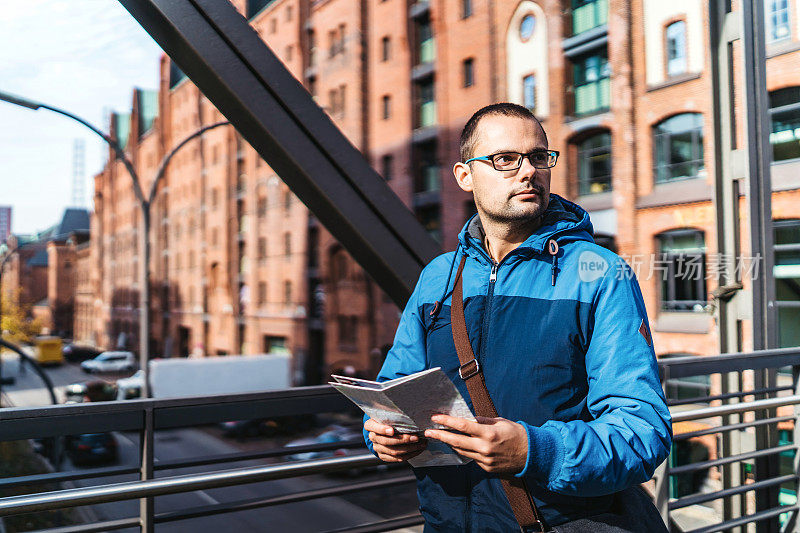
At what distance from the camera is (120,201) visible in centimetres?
6744

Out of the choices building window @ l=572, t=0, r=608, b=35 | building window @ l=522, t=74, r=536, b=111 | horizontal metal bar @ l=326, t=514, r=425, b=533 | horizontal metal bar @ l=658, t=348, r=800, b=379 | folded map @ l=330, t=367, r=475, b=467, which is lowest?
horizontal metal bar @ l=326, t=514, r=425, b=533

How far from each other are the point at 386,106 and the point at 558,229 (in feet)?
96.7

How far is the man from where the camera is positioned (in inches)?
45.4

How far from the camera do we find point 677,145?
43.9 feet

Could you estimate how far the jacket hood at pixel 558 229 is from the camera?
142 centimetres

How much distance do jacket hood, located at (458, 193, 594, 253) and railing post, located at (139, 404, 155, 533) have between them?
4.14 feet

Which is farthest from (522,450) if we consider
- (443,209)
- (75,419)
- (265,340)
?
(265,340)

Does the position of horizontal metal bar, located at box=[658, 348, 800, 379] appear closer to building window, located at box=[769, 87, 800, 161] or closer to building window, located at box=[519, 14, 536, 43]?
building window, located at box=[769, 87, 800, 161]

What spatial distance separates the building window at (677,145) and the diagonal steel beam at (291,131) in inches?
444

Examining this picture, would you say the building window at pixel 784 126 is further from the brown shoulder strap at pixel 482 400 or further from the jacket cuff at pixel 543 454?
the jacket cuff at pixel 543 454

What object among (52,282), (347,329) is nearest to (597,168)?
(347,329)

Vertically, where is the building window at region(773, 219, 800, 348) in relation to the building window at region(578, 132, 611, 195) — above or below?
below

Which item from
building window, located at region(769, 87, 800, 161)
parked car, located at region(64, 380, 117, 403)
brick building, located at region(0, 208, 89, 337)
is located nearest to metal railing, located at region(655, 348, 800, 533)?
building window, located at region(769, 87, 800, 161)

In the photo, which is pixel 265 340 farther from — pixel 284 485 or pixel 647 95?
pixel 647 95
